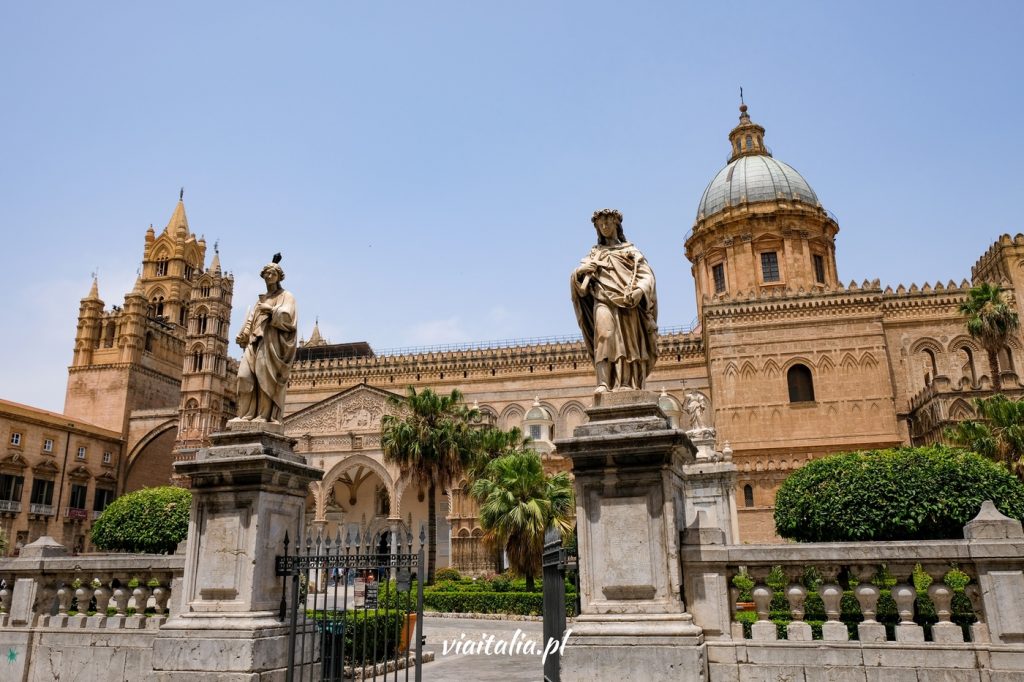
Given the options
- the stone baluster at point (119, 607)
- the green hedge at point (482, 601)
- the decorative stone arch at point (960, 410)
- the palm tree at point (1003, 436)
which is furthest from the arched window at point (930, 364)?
the stone baluster at point (119, 607)

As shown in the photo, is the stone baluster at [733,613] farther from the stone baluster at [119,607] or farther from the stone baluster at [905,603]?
the stone baluster at [119,607]

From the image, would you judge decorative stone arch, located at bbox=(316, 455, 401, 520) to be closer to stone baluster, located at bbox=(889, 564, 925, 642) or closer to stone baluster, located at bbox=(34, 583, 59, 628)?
stone baluster, located at bbox=(34, 583, 59, 628)

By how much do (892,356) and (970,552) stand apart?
1611 inches

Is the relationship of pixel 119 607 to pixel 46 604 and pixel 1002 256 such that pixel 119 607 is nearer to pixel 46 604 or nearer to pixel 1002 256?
pixel 46 604

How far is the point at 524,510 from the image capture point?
933 inches

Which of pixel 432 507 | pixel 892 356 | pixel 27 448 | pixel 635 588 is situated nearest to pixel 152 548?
pixel 432 507

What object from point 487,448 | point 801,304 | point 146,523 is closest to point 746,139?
point 801,304

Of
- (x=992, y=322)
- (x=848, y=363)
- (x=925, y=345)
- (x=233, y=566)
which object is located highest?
(x=925, y=345)

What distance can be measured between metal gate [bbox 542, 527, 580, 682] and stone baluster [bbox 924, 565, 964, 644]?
2580mm

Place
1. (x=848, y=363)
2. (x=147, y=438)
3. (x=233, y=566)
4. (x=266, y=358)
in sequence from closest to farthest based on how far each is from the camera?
(x=233, y=566)
(x=266, y=358)
(x=848, y=363)
(x=147, y=438)

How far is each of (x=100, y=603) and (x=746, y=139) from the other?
52.1 metres

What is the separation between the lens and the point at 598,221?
6.97m

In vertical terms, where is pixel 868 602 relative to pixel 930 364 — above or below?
below

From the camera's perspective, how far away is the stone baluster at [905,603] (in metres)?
5.43
